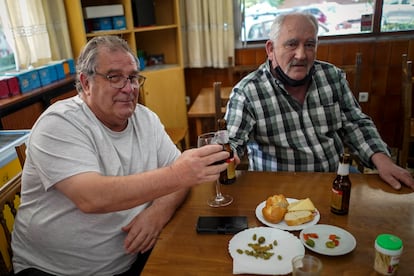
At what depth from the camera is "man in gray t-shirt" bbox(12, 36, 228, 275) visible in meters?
1.03

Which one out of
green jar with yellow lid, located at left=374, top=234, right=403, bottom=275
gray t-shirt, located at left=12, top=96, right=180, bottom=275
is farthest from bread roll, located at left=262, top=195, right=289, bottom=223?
gray t-shirt, located at left=12, top=96, right=180, bottom=275

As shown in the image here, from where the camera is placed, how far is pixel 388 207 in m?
1.14

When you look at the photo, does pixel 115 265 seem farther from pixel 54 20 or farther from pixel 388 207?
pixel 54 20

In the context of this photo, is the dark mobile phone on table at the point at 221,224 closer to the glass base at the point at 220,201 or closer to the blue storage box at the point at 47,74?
the glass base at the point at 220,201

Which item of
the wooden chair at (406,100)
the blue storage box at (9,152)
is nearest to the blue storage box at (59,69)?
the blue storage box at (9,152)

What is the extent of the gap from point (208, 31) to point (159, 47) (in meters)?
0.56

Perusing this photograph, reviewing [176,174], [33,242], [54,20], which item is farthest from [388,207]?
[54,20]

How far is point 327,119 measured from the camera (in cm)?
171

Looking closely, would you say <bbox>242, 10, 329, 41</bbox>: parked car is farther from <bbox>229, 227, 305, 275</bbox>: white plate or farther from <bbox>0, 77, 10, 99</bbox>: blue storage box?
<bbox>229, 227, 305, 275</bbox>: white plate

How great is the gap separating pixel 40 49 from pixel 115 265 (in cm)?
205

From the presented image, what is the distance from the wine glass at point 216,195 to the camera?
1.11m

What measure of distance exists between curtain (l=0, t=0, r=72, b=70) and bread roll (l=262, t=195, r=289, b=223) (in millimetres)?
2191

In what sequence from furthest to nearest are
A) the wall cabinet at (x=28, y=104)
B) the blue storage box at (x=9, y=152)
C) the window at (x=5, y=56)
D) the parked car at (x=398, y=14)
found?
the parked car at (x=398, y=14) → the window at (x=5, y=56) → the wall cabinet at (x=28, y=104) → the blue storage box at (x=9, y=152)

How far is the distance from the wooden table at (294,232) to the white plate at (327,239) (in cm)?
1
